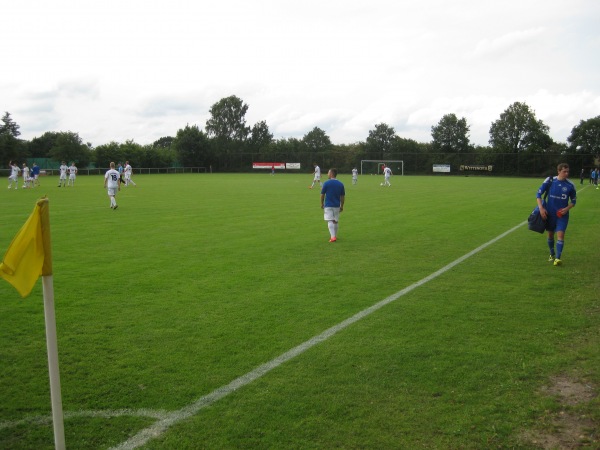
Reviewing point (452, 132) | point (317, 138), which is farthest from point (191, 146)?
point (452, 132)

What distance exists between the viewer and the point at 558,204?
1041 centimetres

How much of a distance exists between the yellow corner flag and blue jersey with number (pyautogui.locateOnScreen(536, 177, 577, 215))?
9.48 meters

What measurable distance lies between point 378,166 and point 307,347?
71700 mm

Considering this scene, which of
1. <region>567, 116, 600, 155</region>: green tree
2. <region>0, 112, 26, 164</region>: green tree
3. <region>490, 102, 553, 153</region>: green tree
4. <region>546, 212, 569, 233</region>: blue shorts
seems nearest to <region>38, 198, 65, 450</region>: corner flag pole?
<region>546, 212, 569, 233</region>: blue shorts

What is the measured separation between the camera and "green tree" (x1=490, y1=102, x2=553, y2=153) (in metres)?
90.0

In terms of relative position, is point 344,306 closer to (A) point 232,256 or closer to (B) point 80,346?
(B) point 80,346

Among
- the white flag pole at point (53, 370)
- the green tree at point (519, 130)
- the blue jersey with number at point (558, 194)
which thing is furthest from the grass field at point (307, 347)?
the green tree at point (519, 130)

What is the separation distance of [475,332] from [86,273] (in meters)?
6.75

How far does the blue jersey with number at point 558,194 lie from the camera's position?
1020 centimetres

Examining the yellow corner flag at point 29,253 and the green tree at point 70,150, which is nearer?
the yellow corner flag at point 29,253

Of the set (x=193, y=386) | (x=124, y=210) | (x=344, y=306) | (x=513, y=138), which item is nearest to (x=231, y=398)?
(x=193, y=386)

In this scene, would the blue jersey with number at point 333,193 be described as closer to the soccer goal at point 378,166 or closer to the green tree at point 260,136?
the soccer goal at point 378,166

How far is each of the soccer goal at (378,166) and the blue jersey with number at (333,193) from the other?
2489 inches

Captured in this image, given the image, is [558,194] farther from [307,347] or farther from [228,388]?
[228,388]
